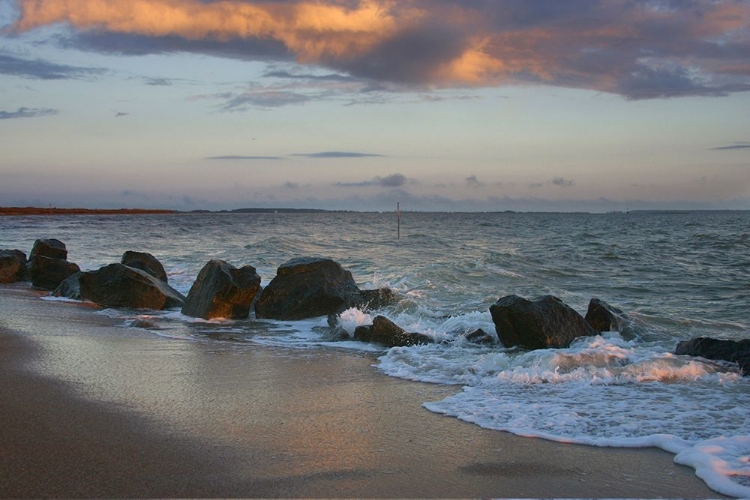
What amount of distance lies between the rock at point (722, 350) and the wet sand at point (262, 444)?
3.38m

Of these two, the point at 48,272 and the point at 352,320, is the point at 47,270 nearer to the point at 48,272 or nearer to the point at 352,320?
the point at 48,272

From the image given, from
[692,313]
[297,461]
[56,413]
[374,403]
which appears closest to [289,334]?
[374,403]

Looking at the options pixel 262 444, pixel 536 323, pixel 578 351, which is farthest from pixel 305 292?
pixel 262 444

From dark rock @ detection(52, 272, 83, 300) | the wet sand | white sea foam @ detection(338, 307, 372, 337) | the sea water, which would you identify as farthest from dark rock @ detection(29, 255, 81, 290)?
the wet sand

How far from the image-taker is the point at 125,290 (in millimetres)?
12148

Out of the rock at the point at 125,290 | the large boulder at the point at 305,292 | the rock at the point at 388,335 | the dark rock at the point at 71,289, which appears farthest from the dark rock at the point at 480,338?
the dark rock at the point at 71,289

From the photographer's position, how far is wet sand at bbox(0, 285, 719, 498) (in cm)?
386

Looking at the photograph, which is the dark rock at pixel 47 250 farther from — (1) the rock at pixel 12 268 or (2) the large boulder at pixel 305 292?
(2) the large boulder at pixel 305 292

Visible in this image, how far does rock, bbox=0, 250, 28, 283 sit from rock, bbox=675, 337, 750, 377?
51.4ft

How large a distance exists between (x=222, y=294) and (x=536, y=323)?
5.43m

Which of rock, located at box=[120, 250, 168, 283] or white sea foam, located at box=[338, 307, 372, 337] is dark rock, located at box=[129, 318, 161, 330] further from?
rock, located at box=[120, 250, 168, 283]

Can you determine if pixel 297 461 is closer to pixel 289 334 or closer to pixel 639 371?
pixel 639 371

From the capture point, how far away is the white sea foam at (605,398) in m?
4.75

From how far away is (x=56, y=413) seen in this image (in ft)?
16.8
